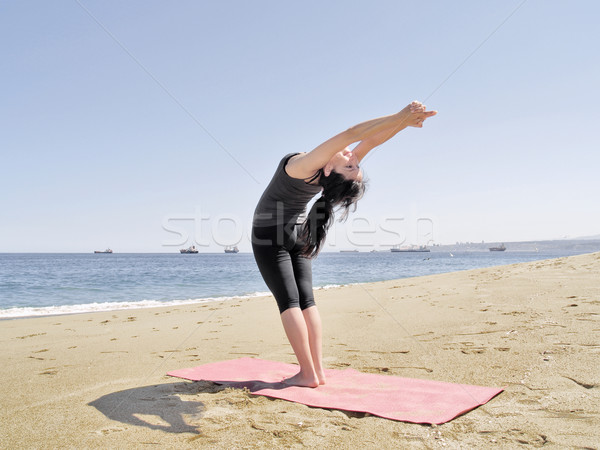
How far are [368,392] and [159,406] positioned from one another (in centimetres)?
124

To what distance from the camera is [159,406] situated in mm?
2361

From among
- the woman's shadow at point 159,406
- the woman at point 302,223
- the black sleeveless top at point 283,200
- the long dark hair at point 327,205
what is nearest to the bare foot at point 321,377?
the woman at point 302,223

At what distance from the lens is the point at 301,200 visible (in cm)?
268

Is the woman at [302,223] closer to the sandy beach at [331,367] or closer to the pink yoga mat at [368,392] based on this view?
the pink yoga mat at [368,392]

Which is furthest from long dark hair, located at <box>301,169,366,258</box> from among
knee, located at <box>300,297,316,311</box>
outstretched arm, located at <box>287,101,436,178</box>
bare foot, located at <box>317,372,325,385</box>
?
bare foot, located at <box>317,372,325,385</box>

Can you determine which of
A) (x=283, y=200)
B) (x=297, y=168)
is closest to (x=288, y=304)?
(x=283, y=200)

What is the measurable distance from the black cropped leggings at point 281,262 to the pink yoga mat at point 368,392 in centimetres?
53

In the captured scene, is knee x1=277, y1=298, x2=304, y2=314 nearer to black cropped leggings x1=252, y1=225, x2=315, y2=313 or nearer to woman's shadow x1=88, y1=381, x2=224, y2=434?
black cropped leggings x1=252, y1=225, x2=315, y2=313

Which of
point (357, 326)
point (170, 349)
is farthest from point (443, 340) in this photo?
point (170, 349)

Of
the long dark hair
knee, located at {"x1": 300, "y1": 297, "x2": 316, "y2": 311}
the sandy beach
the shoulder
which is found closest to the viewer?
the sandy beach

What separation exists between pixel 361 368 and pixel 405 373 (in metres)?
0.36

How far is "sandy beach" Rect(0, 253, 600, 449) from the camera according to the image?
6.08 feet

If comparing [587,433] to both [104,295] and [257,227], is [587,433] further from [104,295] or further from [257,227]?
[104,295]

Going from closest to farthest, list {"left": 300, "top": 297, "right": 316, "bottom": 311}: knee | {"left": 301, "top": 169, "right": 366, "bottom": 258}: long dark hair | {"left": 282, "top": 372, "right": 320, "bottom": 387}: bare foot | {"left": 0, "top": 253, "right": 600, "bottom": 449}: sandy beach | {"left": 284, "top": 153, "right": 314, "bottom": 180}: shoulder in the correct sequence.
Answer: {"left": 0, "top": 253, "right": 600, "bottom": 449}: sandy beach
{"left": 284, "top": 153, "right": 314, "bottom": 180}: shoulder
{"left": 301, "top": 169, "right": 366, "bottom": 258}: long dark hair
{"left": 282, "top": 372, "right": 320, "bottom": 387}: bare foot
{"left": 300, "top": 297, "right": 316, "bottom": 311}: knee
